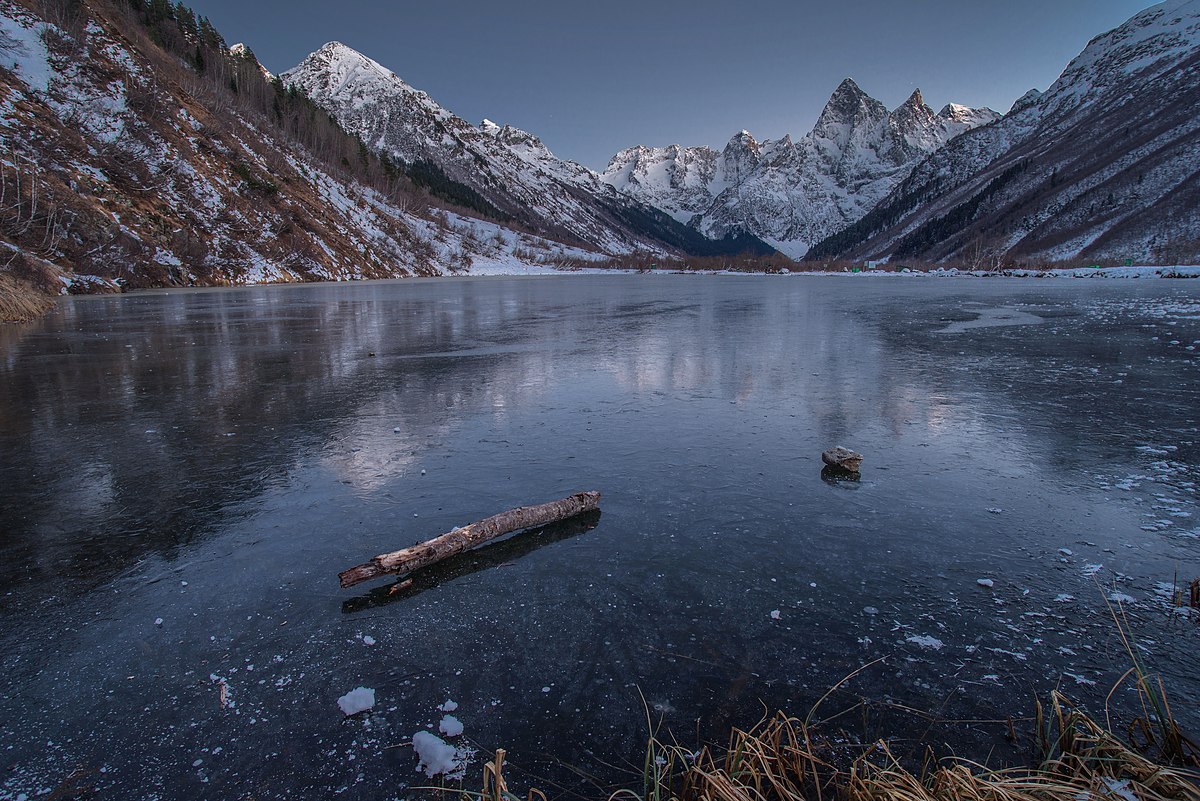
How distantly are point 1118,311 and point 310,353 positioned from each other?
3583cm

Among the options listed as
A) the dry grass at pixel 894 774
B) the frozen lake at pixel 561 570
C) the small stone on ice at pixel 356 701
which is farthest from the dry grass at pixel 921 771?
the small stone on ice at pixel 356 701

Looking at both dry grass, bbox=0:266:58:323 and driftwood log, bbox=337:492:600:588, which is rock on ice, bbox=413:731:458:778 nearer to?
driftwood log, bbox=337:492:600:588

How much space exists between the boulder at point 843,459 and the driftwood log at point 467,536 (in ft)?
10.3

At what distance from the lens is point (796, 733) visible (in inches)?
125

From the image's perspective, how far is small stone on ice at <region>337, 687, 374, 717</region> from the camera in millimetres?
3566

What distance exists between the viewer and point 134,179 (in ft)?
172

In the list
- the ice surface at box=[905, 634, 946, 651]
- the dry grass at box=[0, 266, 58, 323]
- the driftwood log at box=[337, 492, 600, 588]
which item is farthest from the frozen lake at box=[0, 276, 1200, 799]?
the dry grass at box=[0, 266, 58, 323]

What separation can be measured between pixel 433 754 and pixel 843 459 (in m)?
5.81

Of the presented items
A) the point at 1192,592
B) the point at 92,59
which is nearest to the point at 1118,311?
the point at 1192,592

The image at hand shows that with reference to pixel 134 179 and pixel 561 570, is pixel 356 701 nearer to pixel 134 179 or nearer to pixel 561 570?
pixel 561 570

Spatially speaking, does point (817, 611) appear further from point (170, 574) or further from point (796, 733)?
point (170, 574)

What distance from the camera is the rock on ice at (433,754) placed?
3.10 m

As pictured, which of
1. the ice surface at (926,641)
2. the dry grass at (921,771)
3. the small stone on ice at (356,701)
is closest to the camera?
the dry grass at (921,771)

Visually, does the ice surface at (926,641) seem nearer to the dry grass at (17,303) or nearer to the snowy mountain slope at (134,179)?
the dry grass at (17,303)
